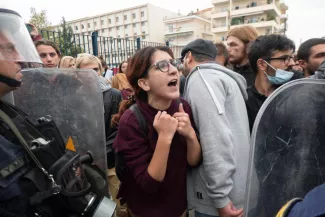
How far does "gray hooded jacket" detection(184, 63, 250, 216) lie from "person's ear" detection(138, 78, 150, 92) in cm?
29

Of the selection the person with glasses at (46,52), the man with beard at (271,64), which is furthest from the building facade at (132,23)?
the man with beard at (271,64)

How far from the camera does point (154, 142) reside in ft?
4.59

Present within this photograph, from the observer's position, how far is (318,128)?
0.92 m

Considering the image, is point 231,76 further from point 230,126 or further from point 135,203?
point 135,203

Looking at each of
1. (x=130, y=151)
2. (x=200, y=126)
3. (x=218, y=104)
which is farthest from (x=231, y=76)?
(x=130, y=151)

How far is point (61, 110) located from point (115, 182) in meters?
1.10

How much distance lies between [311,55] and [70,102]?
2.88 meters

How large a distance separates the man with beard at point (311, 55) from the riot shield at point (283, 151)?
2.22m

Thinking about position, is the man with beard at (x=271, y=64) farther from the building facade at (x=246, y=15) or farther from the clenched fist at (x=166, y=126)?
the building facade at (x=246, y=15)

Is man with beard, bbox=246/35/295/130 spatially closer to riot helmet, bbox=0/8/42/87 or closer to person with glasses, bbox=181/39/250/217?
person with glasses, bbox=181/39/250/217

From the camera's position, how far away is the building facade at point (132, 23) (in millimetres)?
49156

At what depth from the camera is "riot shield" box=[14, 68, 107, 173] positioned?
1.64 meters

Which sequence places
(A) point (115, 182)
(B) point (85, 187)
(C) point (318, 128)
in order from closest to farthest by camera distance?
(C) point (318, 128)
(B) point (85, 187)
(A) point (115, 182)

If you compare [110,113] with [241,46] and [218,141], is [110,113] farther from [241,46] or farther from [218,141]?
[241,46]
